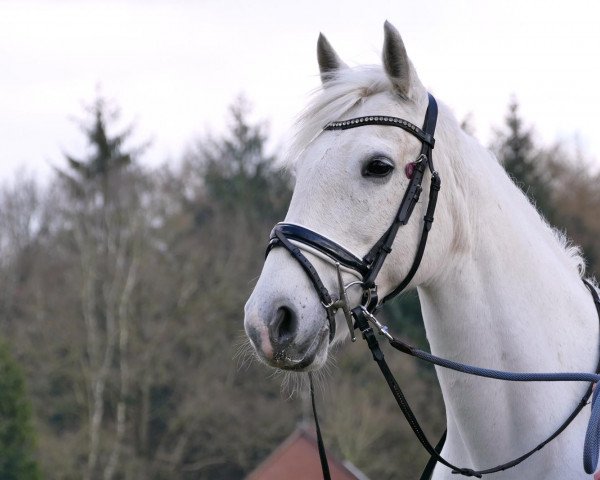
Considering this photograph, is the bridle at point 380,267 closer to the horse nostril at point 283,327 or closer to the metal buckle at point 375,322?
the metal buckle at point 375,322

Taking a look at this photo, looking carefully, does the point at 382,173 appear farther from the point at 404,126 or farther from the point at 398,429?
the point at 398,429

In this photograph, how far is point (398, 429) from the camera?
3072 cm

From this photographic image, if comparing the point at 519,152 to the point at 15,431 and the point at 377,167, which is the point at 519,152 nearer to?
the point at 15,431

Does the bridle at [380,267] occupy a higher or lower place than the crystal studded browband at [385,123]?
lower

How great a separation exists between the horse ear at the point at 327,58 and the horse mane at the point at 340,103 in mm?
160

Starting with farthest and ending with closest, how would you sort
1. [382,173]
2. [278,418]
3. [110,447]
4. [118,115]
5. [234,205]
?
[234,205] → [118,115] → [278,418] → [110,447] → [382,173]

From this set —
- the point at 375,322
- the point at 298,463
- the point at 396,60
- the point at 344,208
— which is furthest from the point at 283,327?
the point at 298,463

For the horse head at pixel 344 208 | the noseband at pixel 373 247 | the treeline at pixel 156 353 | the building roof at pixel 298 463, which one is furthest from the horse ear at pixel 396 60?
the treeline at pixel 156 353

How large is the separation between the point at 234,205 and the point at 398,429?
613 inches

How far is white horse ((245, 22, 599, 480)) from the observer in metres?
4.08

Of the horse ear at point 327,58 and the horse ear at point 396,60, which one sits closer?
the horse ear at point 396,60

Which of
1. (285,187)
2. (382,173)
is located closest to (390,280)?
(382,173)

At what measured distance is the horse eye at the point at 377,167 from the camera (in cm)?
409

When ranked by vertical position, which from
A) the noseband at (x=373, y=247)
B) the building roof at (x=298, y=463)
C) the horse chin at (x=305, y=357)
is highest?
the noseband at (x=373, y=247)
